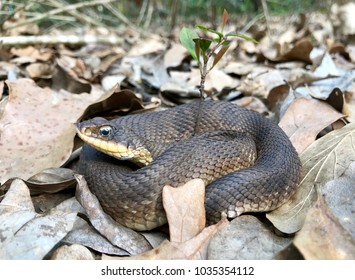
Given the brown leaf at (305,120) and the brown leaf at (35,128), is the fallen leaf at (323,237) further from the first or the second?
the brown leaf at (35,128)

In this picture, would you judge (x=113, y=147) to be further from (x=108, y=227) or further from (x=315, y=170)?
(x=315, y=170)

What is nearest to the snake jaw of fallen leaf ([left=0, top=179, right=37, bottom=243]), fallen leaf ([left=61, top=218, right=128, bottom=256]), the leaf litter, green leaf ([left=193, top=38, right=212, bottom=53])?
the leaf litter

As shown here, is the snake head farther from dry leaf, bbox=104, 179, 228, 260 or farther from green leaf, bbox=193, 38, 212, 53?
green leaf, bbox=193, 38, 212, 53

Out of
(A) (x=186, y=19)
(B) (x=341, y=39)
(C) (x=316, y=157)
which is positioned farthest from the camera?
(A) (x=186, y=19)

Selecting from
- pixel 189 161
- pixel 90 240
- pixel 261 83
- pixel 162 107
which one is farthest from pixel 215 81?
pixel 90 240
